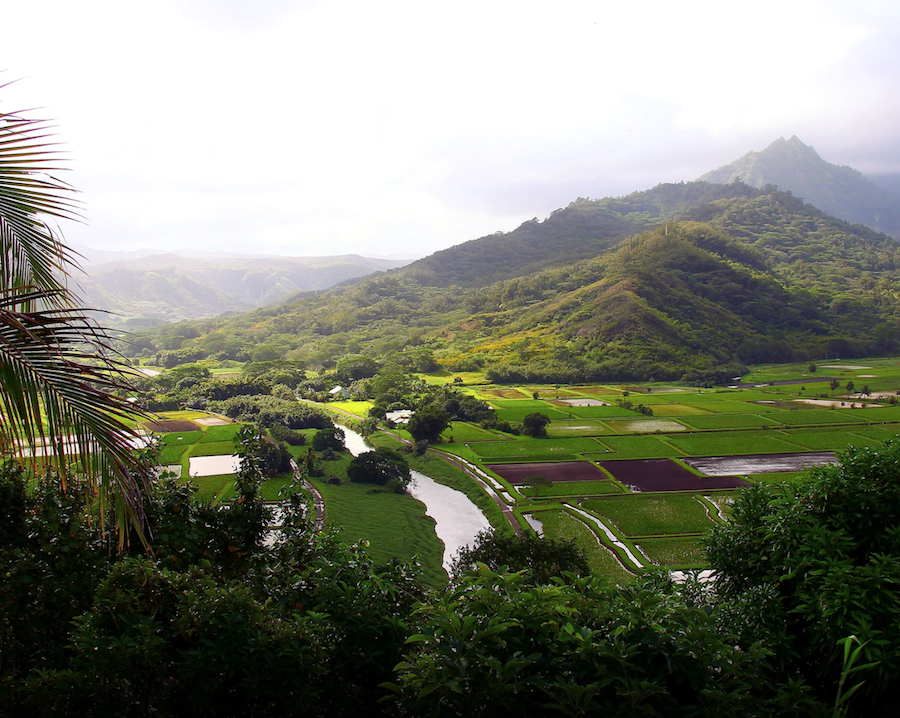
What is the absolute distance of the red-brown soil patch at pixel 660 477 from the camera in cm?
2686

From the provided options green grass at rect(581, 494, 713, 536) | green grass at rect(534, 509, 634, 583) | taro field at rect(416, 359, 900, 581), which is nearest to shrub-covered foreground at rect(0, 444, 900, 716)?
taro field at rect(416, 359, 900, 581)

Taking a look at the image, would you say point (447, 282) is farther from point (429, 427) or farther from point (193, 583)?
point (193, 583)

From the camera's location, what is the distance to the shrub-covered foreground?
12.0ft

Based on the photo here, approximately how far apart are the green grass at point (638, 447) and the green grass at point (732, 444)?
1115mm

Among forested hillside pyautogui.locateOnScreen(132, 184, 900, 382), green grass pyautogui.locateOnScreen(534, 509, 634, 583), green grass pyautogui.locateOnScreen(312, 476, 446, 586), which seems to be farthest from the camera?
forested hillside pyautogui.locateOnScreen(132, 184, 900, 382)

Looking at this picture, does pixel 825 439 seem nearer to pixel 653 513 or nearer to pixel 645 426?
pixel 645 426

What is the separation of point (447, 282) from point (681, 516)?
143 m

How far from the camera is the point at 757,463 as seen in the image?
100ft

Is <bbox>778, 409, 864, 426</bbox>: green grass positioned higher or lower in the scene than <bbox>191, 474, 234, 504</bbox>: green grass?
lower

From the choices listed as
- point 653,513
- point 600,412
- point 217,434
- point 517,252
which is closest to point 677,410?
point 600,412

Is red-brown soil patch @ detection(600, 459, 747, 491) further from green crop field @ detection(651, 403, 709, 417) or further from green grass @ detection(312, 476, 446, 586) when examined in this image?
green crop field @ detection(651, 403, 709, 417)

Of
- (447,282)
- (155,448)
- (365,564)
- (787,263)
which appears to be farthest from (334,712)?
(447,282)

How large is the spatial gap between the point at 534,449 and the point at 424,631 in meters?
30.5

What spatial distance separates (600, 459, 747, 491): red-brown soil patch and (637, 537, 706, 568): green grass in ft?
19.8
